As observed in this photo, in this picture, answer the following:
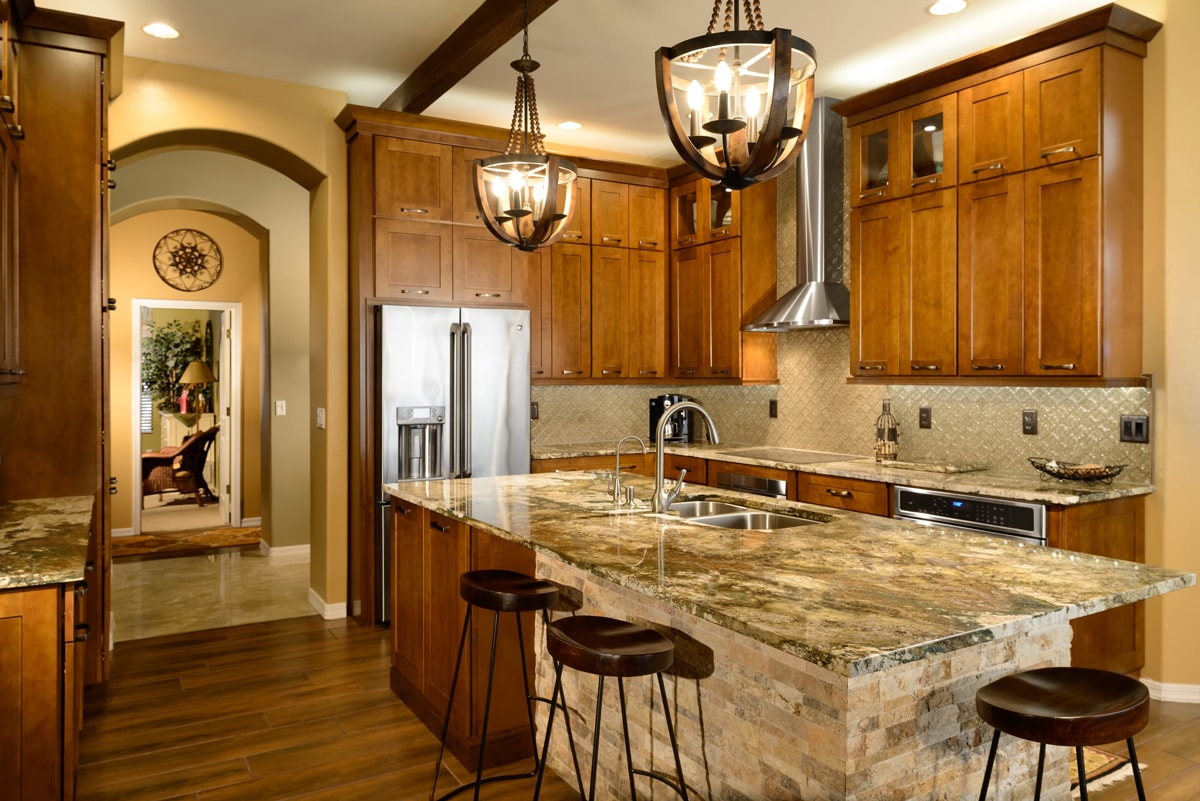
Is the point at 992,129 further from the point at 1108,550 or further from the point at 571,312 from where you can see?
the point at 571,312

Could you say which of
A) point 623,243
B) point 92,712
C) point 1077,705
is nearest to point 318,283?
point 623,243

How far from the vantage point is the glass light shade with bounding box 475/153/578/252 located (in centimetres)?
302

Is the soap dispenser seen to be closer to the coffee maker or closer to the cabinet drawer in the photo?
the cabinet drawer

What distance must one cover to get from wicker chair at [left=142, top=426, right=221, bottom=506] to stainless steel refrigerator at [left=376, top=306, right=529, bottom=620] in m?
4.97

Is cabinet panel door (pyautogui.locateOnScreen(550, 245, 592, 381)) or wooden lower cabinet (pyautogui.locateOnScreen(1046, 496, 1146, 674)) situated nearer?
wooden lower cabinet (pyautogui.locateOnScreen(1046, 496, 1146, 674))

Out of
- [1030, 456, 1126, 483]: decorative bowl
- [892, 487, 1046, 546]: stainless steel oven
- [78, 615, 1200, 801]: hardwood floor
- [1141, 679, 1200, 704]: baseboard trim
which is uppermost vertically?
[1030, 456, 1126, 483]: decorative bowl

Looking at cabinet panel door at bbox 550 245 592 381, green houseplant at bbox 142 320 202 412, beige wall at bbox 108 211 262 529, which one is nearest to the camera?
cabinet panel door at bbox 550 245 592 381

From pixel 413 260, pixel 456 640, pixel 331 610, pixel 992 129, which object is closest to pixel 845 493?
pixel 992 129

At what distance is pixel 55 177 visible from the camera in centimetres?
348

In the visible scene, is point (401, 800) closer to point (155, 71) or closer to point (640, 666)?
point (640, 666)

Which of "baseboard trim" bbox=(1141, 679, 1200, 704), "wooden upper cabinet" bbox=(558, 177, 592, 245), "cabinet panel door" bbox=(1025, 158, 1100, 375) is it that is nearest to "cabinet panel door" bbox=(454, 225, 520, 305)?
"wooden upper cabinet" bbox=(558, 177, 592, 245)

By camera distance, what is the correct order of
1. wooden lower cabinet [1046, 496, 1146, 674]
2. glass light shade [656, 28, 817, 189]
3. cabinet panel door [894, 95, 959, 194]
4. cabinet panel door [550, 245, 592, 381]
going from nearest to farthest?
glass light shade [656, 28, 817, 189] → wooden lower cabinet [1046, 496, 1146, 674] → cabinet panel door [894, 95, 959, 194] → cabinet panel door [550, 245, 592, 381]

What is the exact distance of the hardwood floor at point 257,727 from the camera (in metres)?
2.87

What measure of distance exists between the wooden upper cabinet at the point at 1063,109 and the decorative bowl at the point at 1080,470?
132cm
